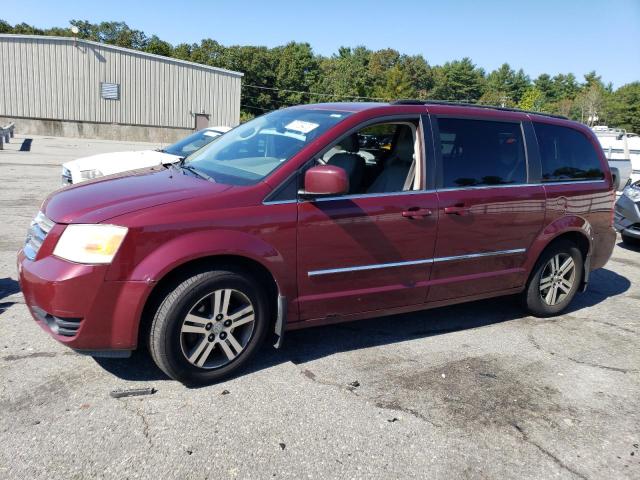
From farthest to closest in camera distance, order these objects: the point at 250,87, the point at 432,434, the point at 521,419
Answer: the point at 250,87 < the point at 521,419 < the point at 432,434

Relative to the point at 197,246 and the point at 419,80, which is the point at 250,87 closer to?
the point at 419,80

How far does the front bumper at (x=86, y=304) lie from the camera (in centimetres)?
307

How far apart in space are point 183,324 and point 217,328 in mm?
233

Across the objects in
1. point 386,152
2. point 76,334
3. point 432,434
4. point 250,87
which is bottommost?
point 432,434

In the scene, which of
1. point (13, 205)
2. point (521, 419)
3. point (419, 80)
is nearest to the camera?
point (521, 419)

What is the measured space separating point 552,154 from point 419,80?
345 feet

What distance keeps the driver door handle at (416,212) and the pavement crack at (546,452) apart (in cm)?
158

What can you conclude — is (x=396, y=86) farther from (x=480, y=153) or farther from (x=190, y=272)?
(x=190, y=272)

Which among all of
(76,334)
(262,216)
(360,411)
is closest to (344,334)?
(360,411)

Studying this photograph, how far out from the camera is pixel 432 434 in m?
3.11

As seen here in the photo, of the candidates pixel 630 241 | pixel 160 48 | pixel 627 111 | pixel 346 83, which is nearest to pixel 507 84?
pixel 627 111

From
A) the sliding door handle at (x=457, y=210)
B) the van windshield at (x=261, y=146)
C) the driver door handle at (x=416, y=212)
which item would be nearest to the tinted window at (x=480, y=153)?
the sliding door handle at (x=457, y=210)

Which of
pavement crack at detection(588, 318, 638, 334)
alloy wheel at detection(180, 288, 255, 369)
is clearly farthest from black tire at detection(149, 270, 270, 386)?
pavement crack at detection(588, 318, 638, 334)

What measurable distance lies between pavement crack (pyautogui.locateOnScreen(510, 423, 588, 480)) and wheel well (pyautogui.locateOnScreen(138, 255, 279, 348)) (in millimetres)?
1762
